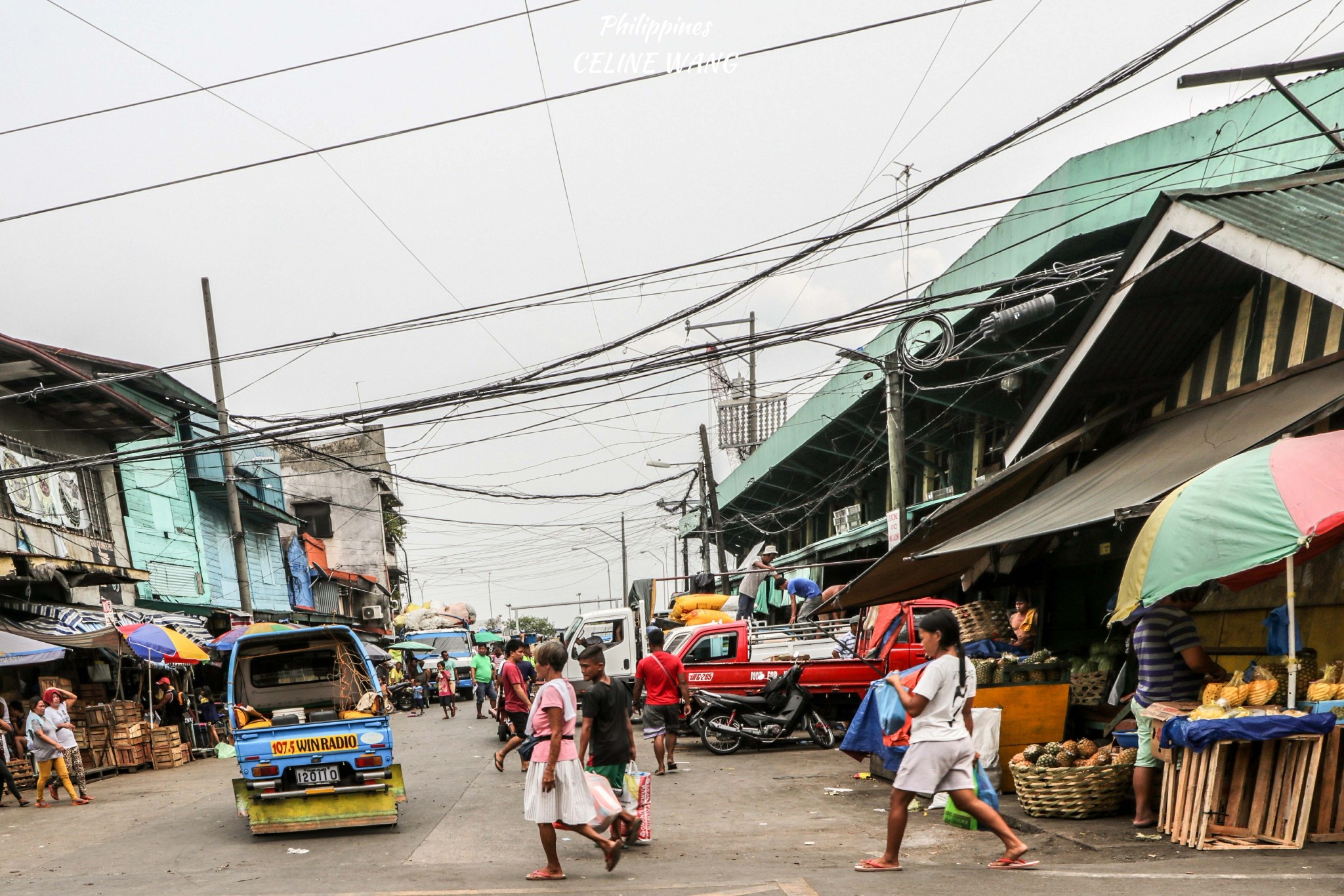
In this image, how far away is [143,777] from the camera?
20.2 m

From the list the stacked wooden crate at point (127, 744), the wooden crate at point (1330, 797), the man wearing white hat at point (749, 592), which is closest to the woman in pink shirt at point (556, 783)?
the wooden crate at point (1330, 797)

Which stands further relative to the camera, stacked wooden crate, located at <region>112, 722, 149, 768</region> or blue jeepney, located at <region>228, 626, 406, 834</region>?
stacked wooden crate, located at <region>112, 722, 149, 768</region>

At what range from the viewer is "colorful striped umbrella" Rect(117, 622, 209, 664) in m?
19.8

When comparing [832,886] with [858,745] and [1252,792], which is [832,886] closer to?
[1252,792]

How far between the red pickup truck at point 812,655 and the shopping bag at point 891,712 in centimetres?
714

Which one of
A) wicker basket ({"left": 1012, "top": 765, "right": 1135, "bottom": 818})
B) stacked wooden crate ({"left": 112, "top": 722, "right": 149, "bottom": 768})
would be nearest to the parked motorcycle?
wicker basket ({"left": 1012, "top": 765, "right": 1135, "bottom": 818})

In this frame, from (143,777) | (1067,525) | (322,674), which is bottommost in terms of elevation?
(143,777)

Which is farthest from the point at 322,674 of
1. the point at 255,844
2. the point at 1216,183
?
the point at 1216,183

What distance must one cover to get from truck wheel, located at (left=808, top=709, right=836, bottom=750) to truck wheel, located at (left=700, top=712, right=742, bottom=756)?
1.13 meters

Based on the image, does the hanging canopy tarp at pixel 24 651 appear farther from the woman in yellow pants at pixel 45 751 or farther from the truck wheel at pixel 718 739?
the truck wheel at pixel 718 739

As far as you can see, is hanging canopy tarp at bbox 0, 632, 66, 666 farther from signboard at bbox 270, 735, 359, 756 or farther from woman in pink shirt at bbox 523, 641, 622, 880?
woman in pink shirt at bbox 523, 641, 622, 880

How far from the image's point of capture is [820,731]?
58.9 ft

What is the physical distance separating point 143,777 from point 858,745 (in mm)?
14384

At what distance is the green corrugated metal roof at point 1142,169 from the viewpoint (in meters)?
12.9
